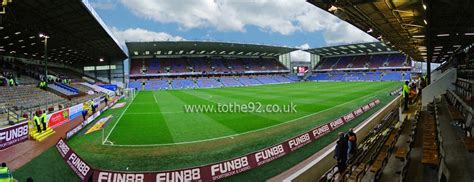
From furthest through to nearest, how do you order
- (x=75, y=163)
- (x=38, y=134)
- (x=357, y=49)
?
(x=357, y=49) → (x=38, y=134) → (x=75, y=163)

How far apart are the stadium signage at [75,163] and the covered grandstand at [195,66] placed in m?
52.3

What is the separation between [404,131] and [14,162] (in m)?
15.5

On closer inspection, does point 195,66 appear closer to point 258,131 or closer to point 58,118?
point 58,118

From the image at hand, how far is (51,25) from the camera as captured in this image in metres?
25.0

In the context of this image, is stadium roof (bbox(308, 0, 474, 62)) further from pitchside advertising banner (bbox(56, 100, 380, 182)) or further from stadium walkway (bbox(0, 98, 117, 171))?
stadium walkway (bbox(0, 98, 117, 171))

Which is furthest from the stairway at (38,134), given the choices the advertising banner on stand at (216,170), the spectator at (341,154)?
the spectator at (341,154)

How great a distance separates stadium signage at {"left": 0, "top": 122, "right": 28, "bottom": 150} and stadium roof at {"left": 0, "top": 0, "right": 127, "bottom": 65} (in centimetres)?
544

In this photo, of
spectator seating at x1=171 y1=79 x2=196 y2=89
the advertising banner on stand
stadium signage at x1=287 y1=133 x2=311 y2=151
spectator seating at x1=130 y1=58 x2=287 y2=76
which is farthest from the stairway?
spectator seating at x1=130 y1=58 x2=287 y2=76

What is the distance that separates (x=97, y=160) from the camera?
407 inches

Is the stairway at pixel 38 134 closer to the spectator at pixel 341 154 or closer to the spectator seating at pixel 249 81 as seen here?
the spectator at pixel 341 154

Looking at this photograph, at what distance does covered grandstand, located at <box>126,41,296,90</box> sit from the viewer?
68.1 m

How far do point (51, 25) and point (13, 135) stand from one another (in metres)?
15.7

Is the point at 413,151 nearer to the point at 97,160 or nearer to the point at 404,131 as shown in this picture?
the point at 404,131

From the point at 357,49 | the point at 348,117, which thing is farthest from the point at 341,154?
the point at 357,49
